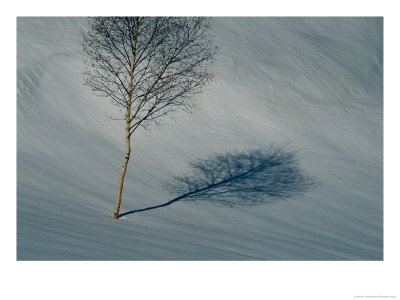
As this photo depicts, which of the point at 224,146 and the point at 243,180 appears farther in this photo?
the point at 224,146

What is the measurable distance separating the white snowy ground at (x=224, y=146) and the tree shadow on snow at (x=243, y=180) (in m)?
0.47

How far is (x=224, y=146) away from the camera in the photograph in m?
22.6

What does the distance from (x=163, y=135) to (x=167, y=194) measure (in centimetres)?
582

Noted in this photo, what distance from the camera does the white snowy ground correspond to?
13172mm

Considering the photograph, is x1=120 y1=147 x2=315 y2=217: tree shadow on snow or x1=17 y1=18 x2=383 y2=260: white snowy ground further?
x1=120 y1=147 x2=315 y2=217: tree shadow on snow

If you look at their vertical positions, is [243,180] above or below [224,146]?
below

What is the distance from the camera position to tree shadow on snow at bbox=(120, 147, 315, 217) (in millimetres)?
17672

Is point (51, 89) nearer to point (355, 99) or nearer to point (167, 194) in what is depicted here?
point (167, 194)

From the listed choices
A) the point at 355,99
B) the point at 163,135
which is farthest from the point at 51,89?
the point at 355,99

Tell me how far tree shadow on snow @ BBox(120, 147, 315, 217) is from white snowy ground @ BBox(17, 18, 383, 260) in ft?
1.54

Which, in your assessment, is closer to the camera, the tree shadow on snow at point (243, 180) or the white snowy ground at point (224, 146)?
the white snowy ground at point (224, 146)

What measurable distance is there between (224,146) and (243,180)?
12.5ft

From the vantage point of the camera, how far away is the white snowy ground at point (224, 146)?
13172mm

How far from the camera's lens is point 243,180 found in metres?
19.1
